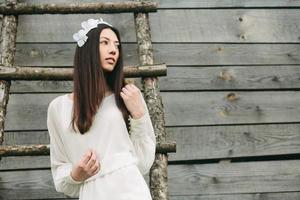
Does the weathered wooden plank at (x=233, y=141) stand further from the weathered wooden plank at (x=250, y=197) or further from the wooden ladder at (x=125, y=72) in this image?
the wooden ladder at (x=125, y=72)

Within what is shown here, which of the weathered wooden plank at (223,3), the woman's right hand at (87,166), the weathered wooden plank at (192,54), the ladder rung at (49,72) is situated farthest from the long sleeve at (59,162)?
the weathered wooden plank at (223,3)

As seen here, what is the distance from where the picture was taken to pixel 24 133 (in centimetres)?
344

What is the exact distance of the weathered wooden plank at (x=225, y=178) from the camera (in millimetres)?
3422

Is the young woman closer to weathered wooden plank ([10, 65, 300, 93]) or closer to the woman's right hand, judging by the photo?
the woman's right hand

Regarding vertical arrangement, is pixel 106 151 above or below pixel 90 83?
below

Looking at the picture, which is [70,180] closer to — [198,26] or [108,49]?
[108,49]

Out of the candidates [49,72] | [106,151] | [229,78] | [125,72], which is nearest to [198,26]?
[229,78]

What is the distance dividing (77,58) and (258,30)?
1.77 metres

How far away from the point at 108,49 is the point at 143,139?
393 millimetres

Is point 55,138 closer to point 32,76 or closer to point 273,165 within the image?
point 32,76

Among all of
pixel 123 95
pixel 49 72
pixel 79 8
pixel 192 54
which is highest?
pixel 79 8

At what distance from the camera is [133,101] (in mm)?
2316

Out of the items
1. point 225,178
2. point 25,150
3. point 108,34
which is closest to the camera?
point 108,34

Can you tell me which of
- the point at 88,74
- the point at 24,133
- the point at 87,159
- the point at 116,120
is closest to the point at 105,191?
the point at 87,159
